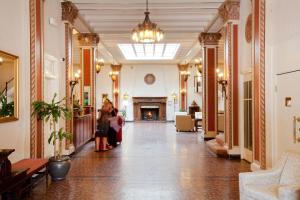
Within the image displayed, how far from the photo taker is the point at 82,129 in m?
9.65

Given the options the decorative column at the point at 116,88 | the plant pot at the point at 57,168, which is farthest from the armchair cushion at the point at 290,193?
the decorative column at the point at 116,88

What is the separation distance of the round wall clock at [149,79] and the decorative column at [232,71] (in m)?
13.1

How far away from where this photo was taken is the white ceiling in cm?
827

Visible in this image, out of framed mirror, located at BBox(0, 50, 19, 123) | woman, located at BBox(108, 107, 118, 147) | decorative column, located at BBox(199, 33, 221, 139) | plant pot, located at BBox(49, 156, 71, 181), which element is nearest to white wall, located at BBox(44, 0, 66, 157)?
plant pot, located at BBox(49, 156, 71, 181)

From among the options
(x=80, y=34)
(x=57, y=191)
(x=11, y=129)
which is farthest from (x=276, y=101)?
(x=80, y=34)

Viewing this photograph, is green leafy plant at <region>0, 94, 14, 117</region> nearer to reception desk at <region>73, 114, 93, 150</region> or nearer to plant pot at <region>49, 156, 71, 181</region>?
plant pot at <region>49, 156, 71, 181</region>

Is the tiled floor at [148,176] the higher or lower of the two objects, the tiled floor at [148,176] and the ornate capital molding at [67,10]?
the lower

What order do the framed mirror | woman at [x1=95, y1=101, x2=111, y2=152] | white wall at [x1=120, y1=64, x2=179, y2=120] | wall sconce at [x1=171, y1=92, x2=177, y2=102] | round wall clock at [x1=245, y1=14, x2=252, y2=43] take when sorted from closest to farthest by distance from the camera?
the framed mirror
round wall clock at [x1=245, y1=14, x2=252, y2=43]
woman at [x1=95, y1=101, x2=111, y2=152]
wall sconce at [x1=171, y1=92, x2=177, y2=102]
white wall at [x1=120, y1=64, x2=179, y2=120]

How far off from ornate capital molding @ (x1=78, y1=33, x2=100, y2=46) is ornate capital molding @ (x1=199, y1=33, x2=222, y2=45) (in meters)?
3.80

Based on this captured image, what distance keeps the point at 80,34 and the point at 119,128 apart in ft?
12.1

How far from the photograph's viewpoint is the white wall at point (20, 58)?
4.70 m

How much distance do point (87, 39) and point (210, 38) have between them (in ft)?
14.4

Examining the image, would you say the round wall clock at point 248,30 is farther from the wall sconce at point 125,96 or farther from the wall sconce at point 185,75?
the wall sconce at point 125,96

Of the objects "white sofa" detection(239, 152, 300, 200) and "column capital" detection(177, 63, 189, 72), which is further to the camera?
"column capital" detection(177, 63, 189, 72)
